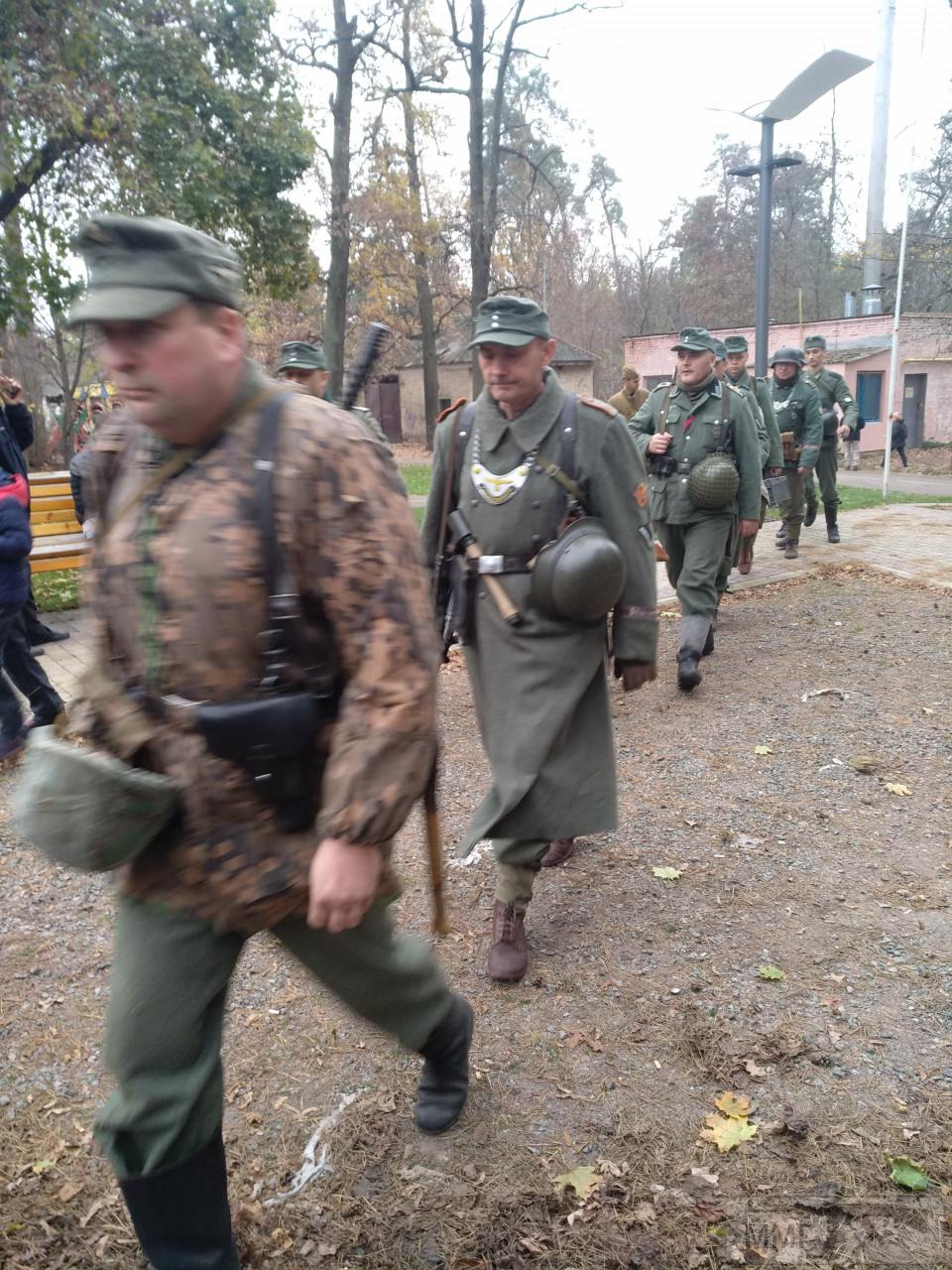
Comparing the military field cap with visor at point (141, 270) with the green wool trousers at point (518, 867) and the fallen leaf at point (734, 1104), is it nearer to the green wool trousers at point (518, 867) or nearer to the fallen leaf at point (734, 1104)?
the green wool trousers at point (518, 867)

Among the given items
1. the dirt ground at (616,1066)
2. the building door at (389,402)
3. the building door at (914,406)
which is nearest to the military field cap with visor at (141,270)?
the dirt ground at (616,1066)

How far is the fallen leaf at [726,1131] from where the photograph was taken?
2451 millimetres

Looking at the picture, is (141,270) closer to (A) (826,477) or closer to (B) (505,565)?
(B) (505,565)

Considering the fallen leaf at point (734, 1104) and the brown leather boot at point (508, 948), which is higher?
the brown leather boot at point (508, 948)

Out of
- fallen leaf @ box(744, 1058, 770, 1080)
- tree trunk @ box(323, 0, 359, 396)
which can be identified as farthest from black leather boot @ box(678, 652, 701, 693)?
tree trunk @ box(323, 0, 359, 396)

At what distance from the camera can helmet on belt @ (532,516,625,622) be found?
302 centimetres

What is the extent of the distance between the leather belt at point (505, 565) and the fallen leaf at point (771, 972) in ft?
4.75

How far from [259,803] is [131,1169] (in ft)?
2.28

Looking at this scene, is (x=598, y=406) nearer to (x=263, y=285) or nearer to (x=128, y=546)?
(x=128, y=546)

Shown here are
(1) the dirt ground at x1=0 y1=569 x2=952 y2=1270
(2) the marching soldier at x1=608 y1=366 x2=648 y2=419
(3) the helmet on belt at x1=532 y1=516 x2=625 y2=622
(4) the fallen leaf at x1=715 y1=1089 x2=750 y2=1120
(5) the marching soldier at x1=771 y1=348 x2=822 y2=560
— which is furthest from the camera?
(2) the marching soldier at x1=608 y1=366 x2=648 y2=419

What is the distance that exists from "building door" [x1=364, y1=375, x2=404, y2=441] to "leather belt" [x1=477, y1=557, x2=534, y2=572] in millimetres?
36162

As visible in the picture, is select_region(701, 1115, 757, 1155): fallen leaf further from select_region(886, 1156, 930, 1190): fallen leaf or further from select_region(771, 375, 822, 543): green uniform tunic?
select_region(771, 375, 822, 543): green uniform tunic

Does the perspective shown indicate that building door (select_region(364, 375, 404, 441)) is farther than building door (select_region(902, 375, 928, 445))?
Yes

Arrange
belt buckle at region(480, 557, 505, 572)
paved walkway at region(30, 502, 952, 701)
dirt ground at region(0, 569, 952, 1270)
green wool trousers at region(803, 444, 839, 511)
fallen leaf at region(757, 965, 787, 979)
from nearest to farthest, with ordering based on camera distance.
A: dirt ground at region(0, 569, 952, 1270)
fallen leaf at region(757, 965, 787, 979)
belt buckle at region(480, 557, 505, 572)
paved walkway at region(30, 502, 952, 701)
green wool trousers at region(803, 444, 839, 511)
